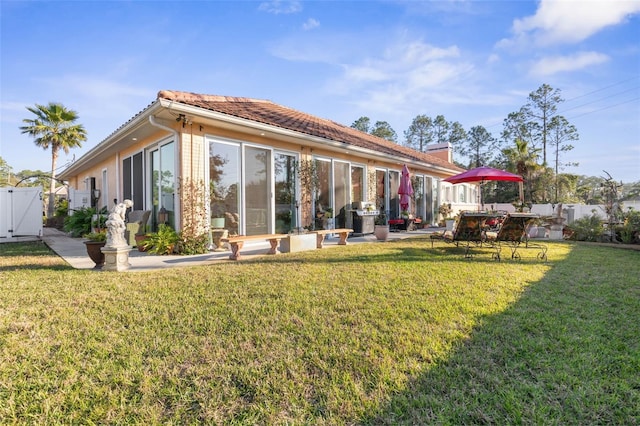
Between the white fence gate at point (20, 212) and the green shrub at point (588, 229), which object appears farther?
the white fence gate at point (20, 212)

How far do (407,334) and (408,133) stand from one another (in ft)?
139

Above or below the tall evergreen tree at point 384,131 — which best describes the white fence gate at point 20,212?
below

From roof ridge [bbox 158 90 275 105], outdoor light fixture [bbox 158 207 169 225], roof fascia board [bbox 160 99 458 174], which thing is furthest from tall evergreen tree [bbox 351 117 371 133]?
outdoor light fixture [bbox 158 207 169 225]

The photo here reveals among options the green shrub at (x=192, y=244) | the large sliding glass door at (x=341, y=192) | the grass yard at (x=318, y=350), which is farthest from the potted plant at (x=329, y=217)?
the grass yard at (x=318, y=350)

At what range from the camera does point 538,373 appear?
212cm

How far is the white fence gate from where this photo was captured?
33.1 feet

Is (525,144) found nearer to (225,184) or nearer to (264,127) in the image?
(264,127)

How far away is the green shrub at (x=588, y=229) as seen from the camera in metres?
8.99

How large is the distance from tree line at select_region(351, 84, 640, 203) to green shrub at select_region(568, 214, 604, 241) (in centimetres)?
1178

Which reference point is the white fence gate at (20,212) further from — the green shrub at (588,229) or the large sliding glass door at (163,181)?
the green shrub at (588,229)

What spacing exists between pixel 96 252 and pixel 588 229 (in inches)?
480

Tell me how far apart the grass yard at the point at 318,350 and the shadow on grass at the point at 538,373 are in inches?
0.4

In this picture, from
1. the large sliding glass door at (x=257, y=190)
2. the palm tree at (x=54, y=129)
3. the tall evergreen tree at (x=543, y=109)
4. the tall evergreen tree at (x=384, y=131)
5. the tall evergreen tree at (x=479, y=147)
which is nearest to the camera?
the large sliding glass door at (x=257, y=190)

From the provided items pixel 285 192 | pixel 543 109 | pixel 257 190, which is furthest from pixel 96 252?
pixel 543 109
